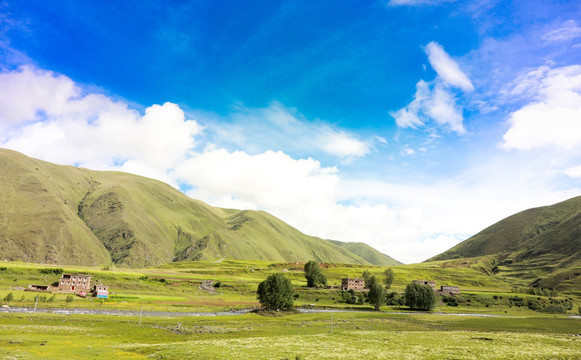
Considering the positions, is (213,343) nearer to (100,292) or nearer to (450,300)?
(100,292)

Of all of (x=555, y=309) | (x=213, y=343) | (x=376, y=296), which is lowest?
(x=555, y=309)

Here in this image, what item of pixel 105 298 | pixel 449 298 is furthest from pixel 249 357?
pixel 449 298

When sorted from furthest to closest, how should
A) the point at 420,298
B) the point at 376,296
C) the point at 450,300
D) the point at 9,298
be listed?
the point at 450,300, the point at 420,298, the point at 376,296, the point at 9,298

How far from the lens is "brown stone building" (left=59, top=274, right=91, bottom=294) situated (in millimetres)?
141250

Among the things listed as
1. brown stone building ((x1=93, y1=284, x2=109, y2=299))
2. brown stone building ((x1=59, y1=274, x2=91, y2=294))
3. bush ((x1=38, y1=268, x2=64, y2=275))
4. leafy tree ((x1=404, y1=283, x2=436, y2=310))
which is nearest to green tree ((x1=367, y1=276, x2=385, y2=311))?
leafy tree ((x1=404, y1=283, x2=436, y2=310))

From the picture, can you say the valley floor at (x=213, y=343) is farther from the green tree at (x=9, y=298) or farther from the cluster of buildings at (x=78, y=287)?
the cluster of buildings at (x=78, y=287)

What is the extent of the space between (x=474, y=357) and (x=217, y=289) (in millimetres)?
153542

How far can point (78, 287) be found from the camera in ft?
476

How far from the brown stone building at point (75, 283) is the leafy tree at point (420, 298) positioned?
14750 centimetres

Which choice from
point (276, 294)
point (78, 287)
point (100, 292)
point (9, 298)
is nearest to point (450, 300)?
point (276, 294)

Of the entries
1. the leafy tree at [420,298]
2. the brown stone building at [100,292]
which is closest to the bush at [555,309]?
the leafy tree at [420,298]

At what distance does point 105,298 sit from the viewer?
130500mm

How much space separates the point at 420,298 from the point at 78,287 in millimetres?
154855

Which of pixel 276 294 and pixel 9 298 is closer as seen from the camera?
pixel 9 298
